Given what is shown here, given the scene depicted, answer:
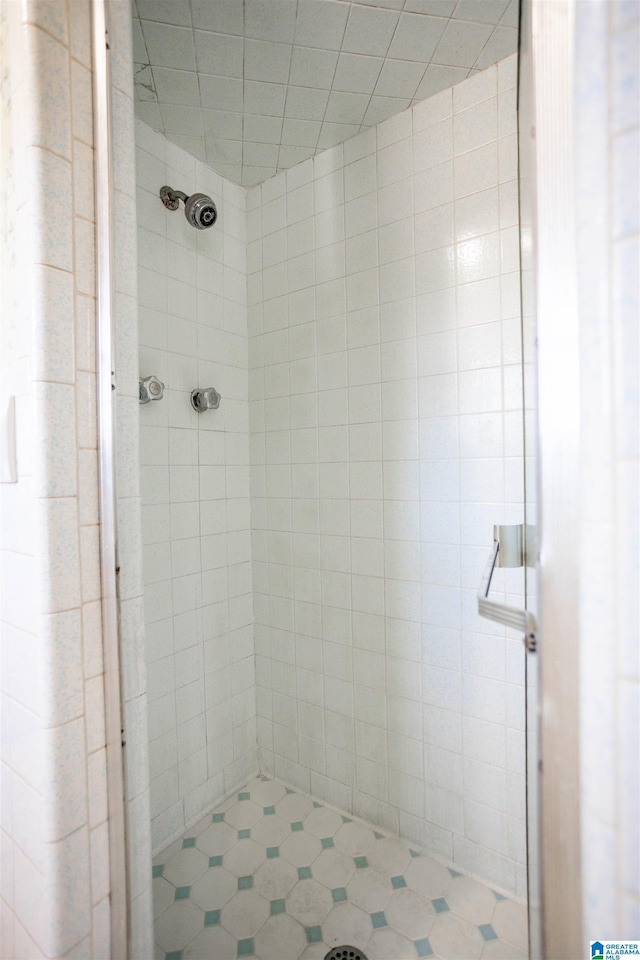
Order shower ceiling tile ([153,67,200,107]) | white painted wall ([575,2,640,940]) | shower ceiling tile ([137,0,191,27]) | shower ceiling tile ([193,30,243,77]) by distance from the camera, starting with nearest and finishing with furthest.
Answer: white painted wall ([575,2,640,940])
shower ceiling tile ([137,0,191,27])
shower ceiling tile ([193,30,243,77])
shower ceiling tile ([153,67,200,107])

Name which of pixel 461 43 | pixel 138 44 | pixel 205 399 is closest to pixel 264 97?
pixel 138 44

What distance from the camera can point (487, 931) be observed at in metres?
1.25

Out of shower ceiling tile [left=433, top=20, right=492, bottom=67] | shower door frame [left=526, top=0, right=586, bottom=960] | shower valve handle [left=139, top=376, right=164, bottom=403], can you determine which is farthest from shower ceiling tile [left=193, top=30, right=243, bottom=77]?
shower door frame [left=526, top=0, right=586, bottom=960]

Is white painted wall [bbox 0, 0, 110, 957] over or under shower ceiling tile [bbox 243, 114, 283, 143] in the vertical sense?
under

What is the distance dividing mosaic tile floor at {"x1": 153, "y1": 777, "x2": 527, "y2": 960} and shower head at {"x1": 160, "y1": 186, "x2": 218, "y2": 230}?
2094 mm

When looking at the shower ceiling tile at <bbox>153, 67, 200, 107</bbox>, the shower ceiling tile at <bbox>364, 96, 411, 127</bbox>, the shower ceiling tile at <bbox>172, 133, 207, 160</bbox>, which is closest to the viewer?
the shower ceiling tile at <bbox>153, 67, 200, 107</bbox>

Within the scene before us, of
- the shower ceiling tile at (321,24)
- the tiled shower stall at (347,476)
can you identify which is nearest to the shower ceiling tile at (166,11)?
the shower ceiling tile at (321,24)

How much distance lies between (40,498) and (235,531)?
47.4 inches

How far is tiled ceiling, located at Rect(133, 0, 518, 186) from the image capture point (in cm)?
116

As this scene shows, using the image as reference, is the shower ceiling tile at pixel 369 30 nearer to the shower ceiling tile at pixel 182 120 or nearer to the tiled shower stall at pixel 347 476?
the tiled shower stall at pixel 347 476

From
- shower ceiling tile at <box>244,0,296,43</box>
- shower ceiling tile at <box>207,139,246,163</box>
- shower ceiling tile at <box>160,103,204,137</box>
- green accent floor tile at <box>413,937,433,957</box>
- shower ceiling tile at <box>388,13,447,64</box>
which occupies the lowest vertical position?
green accent floor tile at <box>413,937,433,957</box>

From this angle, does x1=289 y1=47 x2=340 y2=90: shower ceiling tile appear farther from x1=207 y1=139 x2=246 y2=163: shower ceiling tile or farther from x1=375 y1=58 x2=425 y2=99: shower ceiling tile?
x1=207 y1=139 x2=246 y2=163: shower ceiling tile

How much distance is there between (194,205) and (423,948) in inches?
88.9

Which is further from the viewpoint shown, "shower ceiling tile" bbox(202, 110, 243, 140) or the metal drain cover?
"shower ceiling tile" bbox(202, 110, 243, 140)
